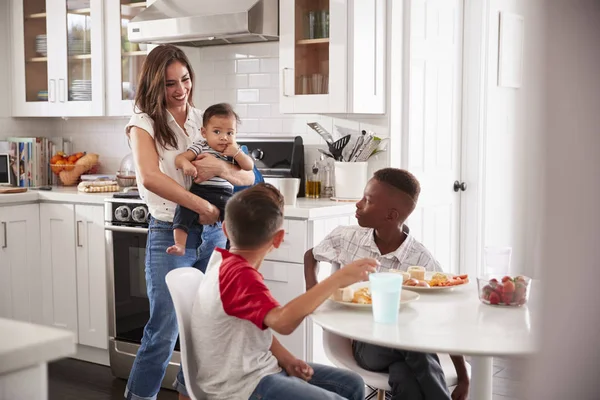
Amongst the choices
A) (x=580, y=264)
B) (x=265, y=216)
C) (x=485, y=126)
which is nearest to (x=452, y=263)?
(x=485, y=126)

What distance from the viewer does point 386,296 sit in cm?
167

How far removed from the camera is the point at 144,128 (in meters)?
2.62

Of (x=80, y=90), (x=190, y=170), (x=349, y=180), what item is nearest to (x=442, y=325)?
(x=190, y=170)

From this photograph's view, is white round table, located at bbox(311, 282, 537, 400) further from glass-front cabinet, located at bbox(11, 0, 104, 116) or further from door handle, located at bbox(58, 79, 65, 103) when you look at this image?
door handle, located at bbox(58, 79, 65, 103)

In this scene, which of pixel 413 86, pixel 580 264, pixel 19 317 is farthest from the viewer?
pixel 19 317

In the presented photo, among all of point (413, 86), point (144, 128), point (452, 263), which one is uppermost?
point (413, 86)

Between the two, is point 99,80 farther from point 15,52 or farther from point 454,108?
point 454,108

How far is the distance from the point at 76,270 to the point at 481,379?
2.73 meters

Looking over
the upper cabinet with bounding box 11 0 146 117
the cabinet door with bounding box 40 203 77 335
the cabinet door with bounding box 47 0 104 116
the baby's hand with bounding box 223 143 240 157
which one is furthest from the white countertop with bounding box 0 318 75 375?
the cabinet door with bounding box 47 0 104 116

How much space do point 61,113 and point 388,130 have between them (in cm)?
211

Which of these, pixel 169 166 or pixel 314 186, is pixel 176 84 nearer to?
pixel 169 166

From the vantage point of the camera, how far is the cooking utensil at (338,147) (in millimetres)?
3652

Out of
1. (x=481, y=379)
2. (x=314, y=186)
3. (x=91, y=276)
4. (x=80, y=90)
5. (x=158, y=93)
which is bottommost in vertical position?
(x=91, y=276)

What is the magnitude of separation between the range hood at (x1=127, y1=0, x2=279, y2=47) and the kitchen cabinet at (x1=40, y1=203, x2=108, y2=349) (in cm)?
98
